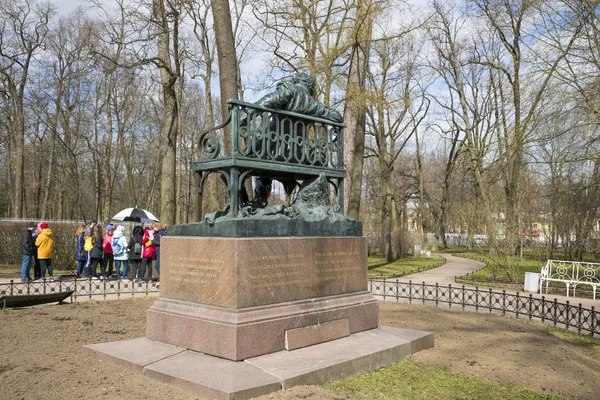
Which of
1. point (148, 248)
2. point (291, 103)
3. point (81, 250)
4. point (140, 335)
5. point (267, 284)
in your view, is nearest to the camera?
point (267, 284)

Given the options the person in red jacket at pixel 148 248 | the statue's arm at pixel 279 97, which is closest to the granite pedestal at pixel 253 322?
the statue's arm at pixel 279 97

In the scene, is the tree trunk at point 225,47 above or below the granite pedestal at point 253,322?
above

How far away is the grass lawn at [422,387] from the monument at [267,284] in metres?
0.22

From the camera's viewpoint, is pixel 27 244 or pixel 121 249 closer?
pixel 27 244

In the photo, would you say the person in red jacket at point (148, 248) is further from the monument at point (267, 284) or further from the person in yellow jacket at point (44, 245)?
the monument at point (267, 284)

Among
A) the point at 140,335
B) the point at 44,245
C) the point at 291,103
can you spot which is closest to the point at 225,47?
the point at 291,103

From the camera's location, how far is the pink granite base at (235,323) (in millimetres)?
5465

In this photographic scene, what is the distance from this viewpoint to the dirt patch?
16.4 ft

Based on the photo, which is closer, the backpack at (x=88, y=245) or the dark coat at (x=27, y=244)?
the dark coat at (x=27, y=244)

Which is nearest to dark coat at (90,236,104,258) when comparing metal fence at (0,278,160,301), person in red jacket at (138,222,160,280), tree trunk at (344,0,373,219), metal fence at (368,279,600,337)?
metal fence at (0,278,160,301)

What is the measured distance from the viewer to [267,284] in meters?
5.88

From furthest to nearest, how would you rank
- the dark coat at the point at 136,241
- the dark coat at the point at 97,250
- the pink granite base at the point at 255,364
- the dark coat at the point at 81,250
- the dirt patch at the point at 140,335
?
1. the dark coat at the point at 81,250
2. the dark coat at the point at 97,250
3. the dark coat at the point at 136,241
4. the dirt patch at the point at 140,335
5. the pink granite base at the point at 255,364

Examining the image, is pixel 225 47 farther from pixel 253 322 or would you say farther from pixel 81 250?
pixel 253 322

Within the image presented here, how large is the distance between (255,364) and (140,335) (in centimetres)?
303
